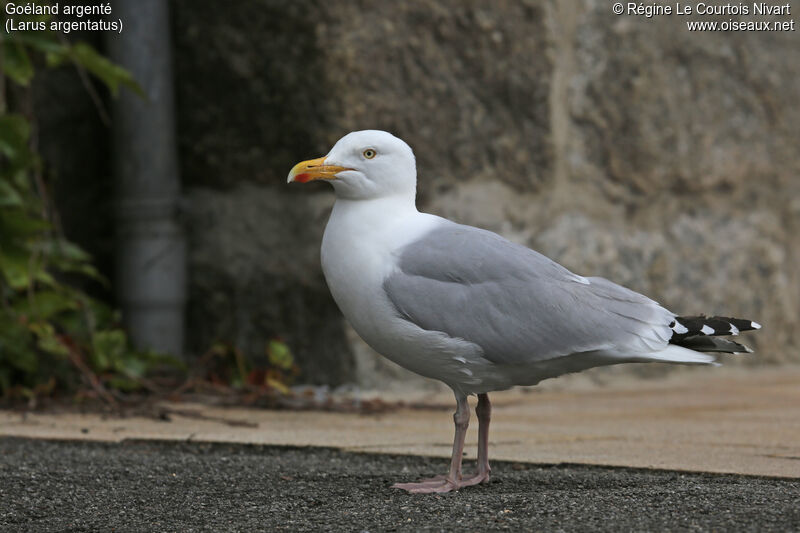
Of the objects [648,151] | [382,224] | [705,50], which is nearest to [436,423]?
[382,224]

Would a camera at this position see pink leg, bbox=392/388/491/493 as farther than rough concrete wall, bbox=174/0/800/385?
No

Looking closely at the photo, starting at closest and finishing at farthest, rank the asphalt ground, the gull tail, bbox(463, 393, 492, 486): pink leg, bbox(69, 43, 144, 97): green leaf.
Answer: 1. the asphalt ground
2. the gull tail
3. bbox(463, 393, 492, 486): pink leg
4. bbox(69, 43, 144, 97): green leaf

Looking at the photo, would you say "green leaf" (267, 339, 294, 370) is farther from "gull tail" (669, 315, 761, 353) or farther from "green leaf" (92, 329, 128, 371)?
"gull tail" (669, 315, 761, 353)

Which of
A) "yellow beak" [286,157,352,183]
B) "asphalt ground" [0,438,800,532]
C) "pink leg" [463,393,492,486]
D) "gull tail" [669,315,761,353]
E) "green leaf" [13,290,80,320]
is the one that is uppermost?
"yellow beak" [286,157,352,183]

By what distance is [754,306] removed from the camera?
166 inches

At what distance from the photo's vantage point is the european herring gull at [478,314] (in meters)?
2.13

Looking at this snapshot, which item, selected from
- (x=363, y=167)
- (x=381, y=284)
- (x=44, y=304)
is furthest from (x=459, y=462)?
(x=44, y=304)

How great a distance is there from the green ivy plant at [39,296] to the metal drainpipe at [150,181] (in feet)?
0.79

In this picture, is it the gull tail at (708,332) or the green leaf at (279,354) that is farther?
the green leaf at (279,354)

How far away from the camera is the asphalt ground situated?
67.8 inches

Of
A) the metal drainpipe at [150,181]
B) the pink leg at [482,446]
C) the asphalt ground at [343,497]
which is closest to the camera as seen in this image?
the asphalt ground at [343,497]

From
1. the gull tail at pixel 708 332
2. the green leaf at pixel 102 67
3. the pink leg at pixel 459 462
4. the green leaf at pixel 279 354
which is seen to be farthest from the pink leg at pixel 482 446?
the green leaf at pixel 102 67

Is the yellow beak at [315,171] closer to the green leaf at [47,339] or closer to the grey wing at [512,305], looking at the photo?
the grey wing at [512,305]

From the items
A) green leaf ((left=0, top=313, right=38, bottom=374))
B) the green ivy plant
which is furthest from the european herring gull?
green leaf ((left=0, top=313, right=38, bottom=374))
